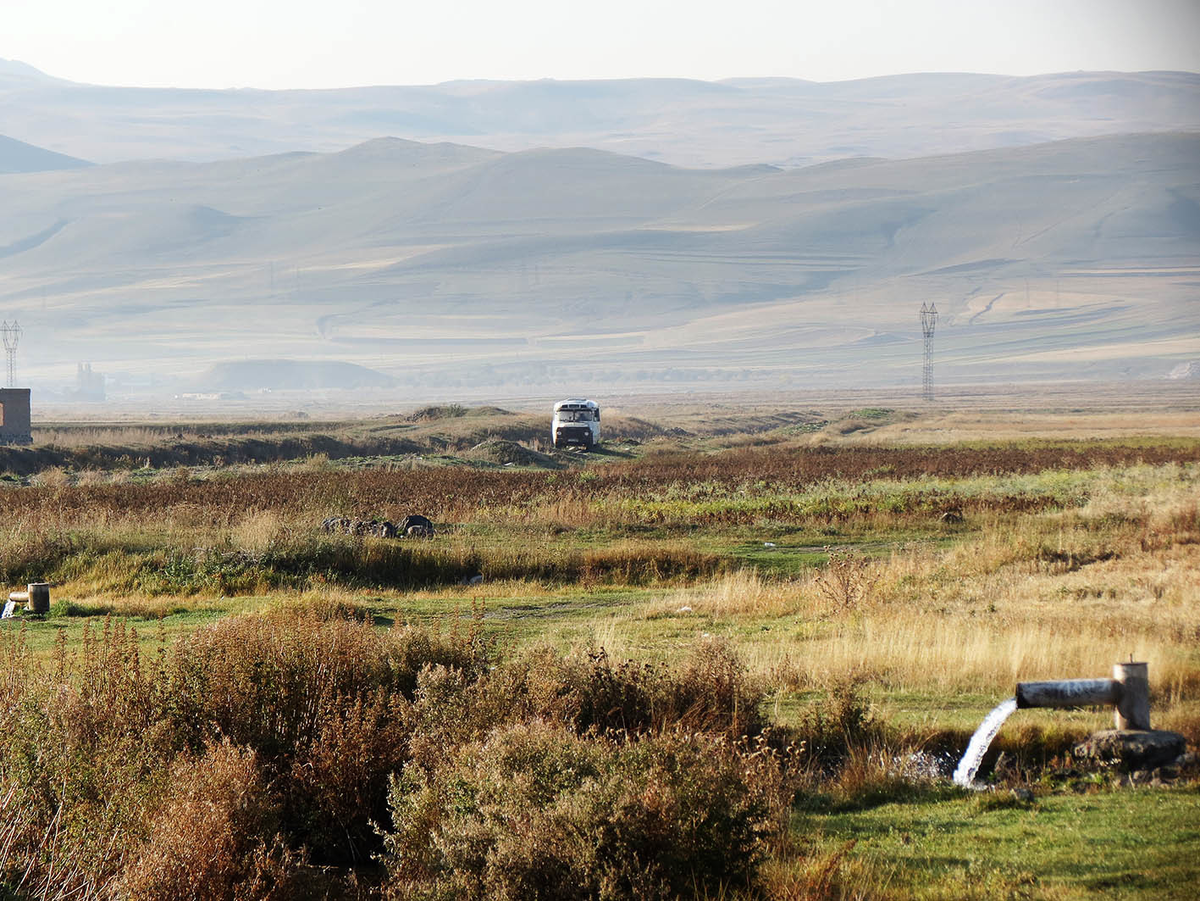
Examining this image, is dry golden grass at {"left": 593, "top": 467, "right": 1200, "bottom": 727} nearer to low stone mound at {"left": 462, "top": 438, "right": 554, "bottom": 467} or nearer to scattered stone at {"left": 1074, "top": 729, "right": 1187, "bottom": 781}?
scattered stone at {"left": 1074, "top": 729, "right": 1187, "bottom": 781}

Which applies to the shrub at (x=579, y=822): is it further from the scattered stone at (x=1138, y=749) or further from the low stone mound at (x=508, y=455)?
the low stone mound at (x=508, y=455)

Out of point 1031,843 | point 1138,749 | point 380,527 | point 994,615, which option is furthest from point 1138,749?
point 380,527

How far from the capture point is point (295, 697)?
1237cm

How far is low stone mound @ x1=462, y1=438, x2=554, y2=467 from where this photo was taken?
5972 cm

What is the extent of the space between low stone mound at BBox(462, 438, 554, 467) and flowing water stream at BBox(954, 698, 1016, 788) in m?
46.8

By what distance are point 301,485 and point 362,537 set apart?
1202cm

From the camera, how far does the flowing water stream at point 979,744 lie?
39.1 feet

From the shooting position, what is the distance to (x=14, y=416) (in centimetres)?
6362

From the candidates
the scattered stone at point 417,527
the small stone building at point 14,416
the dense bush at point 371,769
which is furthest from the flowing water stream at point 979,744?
the small stone building at point 14,416

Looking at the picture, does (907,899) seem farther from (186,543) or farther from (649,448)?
(649,448)

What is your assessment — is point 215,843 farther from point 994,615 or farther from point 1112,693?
point 994,615

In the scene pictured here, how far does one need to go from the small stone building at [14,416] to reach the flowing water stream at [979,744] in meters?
58.2

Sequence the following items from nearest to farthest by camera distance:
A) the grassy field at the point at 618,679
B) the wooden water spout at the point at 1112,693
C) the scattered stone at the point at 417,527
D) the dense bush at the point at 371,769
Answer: the dense bush at the point at 371,769
the grassy field at the point at 618,679
the wooden water spout at the point at 1112,693
the scattered stone at the point at 417,527

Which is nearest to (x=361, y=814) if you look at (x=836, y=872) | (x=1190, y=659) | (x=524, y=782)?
(x=524, y=782)
